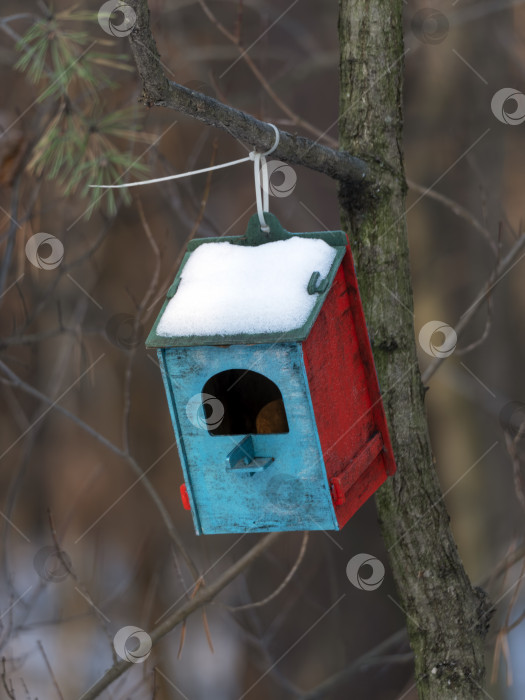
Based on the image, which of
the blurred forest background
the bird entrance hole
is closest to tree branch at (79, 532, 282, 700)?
the blurred forest background

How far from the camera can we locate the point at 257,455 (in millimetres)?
1290

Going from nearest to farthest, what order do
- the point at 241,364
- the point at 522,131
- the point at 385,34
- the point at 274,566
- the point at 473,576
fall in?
the point at 241,364
the point at 385,34
the point at 522,131
the point at 473,576
the point at 274,566

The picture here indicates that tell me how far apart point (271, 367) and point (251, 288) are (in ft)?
0.41

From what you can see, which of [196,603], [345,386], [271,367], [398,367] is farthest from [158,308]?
[271,367]

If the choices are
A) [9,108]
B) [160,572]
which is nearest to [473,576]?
[160,572]

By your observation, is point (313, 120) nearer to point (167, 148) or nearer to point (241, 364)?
point (167, 148)

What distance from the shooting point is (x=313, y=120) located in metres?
2.59

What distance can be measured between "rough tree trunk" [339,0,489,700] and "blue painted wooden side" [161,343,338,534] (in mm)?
469

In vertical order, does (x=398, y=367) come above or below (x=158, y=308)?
below

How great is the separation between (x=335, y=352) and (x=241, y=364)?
0.57 feet

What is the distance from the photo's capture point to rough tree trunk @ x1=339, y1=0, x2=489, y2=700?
1638 millimetres

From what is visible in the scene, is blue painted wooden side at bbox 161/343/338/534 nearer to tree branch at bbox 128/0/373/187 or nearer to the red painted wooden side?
the red painted wooden side

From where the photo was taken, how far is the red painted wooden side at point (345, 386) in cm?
125

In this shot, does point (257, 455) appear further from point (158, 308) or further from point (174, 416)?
point (158, 308)
